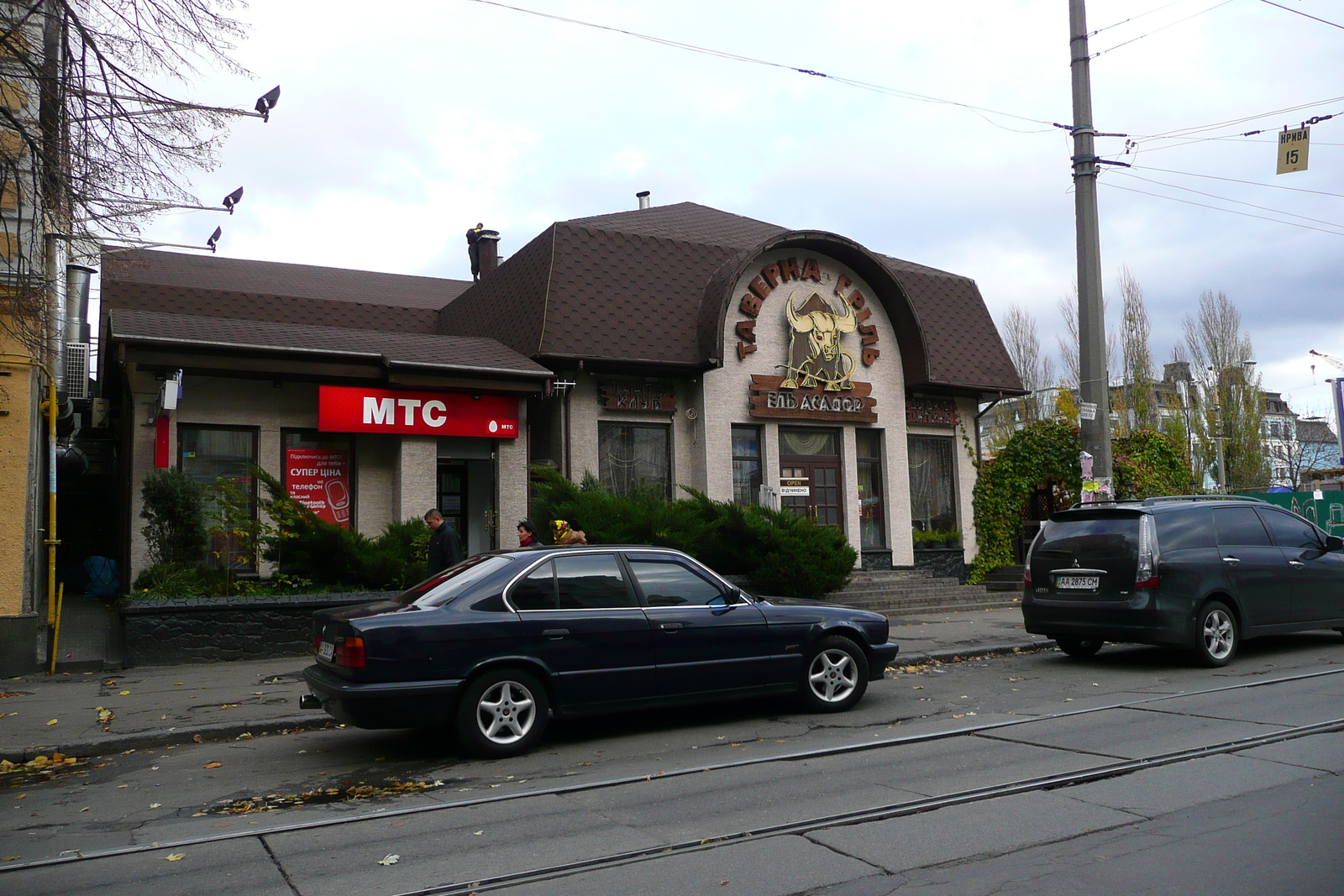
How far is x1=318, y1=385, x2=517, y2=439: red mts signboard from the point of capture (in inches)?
594

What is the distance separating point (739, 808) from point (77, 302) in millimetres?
15208

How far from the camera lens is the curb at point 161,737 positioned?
309 inches

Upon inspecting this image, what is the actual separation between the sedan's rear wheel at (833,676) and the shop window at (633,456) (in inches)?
356

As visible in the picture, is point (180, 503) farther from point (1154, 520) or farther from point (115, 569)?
point (1154, 520)

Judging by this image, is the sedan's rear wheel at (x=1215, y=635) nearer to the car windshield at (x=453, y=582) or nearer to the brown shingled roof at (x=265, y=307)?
the car windshield at (x=453, y=582)

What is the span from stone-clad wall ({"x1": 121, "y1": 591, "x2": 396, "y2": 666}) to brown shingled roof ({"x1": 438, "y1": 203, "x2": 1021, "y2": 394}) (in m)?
6.02

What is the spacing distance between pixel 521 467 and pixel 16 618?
7.41 m

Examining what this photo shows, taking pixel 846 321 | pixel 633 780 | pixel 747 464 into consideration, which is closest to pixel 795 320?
pixel 846 321

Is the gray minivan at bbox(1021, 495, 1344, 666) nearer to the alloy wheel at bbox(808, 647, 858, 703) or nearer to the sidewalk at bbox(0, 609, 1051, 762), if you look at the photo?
the sidewalk at bbox(0, 609, 1051, 762)

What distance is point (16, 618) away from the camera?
11.2 m

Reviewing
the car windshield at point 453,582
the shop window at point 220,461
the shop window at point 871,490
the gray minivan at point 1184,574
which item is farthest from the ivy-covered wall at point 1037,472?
the car windshield at point 453,582

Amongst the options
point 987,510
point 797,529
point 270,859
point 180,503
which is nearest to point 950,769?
point 270,859

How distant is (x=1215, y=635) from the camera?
35.0 feet

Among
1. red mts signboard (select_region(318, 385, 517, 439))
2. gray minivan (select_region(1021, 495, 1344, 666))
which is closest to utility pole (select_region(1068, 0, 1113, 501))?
gray minivan (select_region(1021, 495, 1344, 666))
